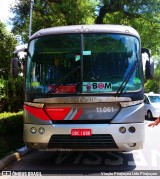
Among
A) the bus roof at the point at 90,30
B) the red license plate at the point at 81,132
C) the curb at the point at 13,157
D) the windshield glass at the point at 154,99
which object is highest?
the bus roof at the point at 90,30

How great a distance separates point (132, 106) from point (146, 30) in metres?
18.9

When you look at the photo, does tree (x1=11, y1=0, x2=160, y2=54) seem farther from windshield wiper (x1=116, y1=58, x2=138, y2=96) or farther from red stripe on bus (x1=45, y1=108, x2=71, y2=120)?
red stripe on bus (x1=45, y1=108, x2=71, y2=120)

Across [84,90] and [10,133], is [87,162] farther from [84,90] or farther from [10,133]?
[10,133]

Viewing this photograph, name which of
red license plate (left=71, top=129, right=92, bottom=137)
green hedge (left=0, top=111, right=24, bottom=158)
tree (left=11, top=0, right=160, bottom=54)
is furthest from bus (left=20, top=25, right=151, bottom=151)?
tree (left=11, top=0, right=160, bottom=54)

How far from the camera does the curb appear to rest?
26.8 ft

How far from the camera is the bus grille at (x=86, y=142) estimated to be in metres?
7.90

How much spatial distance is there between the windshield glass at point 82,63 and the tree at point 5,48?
788 inches

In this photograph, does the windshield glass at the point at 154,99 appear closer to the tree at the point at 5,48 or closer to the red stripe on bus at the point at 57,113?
the tree at the point at 5,48

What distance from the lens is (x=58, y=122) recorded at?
319 inches

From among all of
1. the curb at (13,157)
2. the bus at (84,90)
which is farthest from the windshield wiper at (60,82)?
the curb at (13,157)

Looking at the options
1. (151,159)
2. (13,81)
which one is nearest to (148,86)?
(13,81)

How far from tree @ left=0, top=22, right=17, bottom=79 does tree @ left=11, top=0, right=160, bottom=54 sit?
81.8 inches

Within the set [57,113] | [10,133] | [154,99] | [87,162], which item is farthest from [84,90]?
[154,99]

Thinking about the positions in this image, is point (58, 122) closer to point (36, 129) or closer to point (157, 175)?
point (36, 129)
